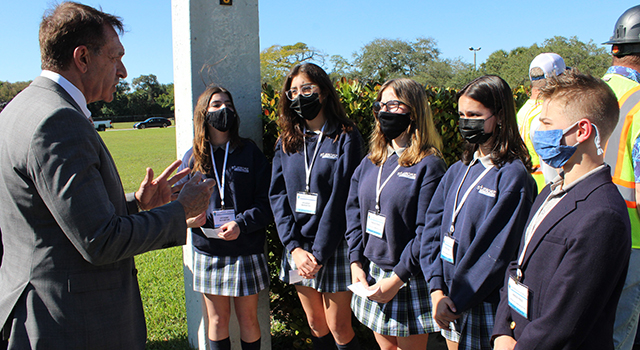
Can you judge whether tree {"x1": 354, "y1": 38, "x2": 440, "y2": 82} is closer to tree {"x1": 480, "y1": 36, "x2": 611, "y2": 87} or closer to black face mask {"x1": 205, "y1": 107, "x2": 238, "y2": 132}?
tree {"x1": 480, "y1": 36, "x2": 611, "y2": 87}

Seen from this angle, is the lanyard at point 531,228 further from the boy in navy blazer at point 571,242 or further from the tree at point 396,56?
the tree at point 396,56

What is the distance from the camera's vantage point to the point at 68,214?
5.51 feet

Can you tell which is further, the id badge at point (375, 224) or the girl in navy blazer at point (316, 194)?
the girl in navy blazer at point (316, 194)

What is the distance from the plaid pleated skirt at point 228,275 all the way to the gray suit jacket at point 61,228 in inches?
50.7

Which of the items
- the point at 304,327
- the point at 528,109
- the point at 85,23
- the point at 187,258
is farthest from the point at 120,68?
the point at 528,109

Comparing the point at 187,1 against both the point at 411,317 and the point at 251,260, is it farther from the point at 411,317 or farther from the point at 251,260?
the point at 411,317

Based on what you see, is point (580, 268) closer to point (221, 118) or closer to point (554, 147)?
point (554, 147)

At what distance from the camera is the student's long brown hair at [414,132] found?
2.77 m

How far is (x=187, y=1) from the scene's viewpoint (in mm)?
3404

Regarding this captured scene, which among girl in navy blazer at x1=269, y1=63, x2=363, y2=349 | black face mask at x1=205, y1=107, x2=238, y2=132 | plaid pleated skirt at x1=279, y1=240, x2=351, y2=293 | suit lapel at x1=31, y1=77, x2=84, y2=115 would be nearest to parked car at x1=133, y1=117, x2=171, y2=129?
black face mask at x1=205, y1=107, x2=238, y2=132

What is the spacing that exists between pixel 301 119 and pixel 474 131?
1.44 metres

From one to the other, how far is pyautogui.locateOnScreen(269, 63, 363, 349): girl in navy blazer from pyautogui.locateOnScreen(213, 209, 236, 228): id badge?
0.35 meters

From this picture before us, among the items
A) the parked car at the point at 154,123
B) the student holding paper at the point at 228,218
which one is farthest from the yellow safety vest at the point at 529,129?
the parked car at the point at 154,123

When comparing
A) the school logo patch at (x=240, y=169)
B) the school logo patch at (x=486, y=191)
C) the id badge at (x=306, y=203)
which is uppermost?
the school logo patch at (x=240, y=169)
